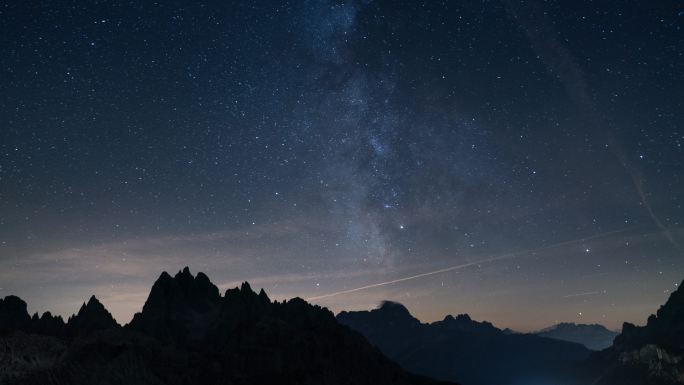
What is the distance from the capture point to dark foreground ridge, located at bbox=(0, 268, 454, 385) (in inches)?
2771

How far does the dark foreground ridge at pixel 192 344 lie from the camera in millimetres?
70375

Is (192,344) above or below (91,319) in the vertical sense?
below

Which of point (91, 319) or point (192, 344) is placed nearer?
point (91, 319)

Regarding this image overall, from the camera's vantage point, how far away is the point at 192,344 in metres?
119

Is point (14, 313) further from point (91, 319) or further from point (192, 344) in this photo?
point (192, 344)

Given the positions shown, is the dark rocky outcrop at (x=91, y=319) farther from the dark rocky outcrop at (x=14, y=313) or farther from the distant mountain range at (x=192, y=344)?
the dark rocky outcrop at (x=14, y=313)

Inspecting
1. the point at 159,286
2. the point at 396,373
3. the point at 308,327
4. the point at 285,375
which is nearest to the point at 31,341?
the point at 285,375

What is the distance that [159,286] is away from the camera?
454 ft

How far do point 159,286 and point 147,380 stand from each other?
62.5 meters

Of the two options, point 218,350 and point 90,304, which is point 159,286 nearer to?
point 90,304

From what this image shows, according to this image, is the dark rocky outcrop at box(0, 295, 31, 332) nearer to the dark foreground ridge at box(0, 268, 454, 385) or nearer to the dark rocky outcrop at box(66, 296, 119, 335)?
the dark foreground ridge at box(0, 268, 454, 385)

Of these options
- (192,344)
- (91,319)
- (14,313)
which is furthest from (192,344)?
(14,313)

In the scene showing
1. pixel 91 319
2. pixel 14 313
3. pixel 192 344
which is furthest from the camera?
pixel 192 344

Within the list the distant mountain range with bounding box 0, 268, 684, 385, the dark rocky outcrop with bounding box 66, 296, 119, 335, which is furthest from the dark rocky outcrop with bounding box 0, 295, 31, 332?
the dark rocky outcrop with bounding box 66, 296, 119, 335
